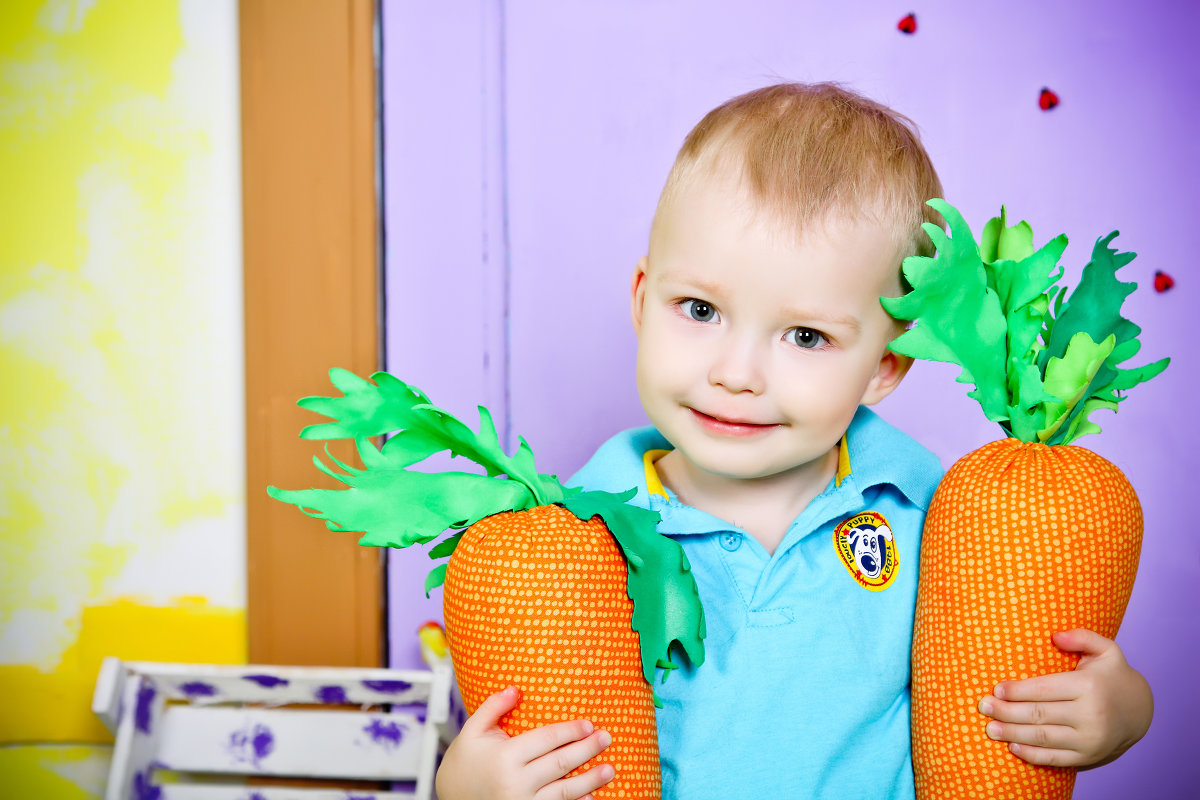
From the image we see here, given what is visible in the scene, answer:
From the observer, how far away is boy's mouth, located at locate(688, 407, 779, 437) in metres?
0.79

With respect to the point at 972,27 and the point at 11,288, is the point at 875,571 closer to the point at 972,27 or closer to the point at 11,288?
the point at 972,27

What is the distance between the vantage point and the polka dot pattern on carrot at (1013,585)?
2.28 feet

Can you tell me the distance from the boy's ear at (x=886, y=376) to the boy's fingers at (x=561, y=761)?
1.36 ft

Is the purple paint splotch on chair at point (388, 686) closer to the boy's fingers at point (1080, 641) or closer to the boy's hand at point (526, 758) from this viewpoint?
the boy's hand at point (526, 758)

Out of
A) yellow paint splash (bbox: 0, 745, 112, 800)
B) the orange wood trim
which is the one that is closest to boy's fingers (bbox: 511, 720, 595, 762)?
the orange wood trim

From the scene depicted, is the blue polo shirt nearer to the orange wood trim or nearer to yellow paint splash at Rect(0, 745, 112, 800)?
the orange wood trim

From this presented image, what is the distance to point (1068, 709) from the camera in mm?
701

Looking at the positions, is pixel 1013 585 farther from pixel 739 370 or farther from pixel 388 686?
pixel 388 686

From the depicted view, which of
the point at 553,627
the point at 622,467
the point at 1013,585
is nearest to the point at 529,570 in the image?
the point at 553,627

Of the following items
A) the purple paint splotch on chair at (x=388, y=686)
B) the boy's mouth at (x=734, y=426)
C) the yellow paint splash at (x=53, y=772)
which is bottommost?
the yellow paint splash at (x=53, y=772)

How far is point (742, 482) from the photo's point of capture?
0.90 m

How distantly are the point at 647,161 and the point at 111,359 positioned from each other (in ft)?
2.56

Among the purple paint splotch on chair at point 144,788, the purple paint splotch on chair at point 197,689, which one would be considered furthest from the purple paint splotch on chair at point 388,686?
the purple paint splotch on chair at point 144,788

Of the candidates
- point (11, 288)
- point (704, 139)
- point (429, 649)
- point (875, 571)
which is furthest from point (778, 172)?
point (11, 288)
